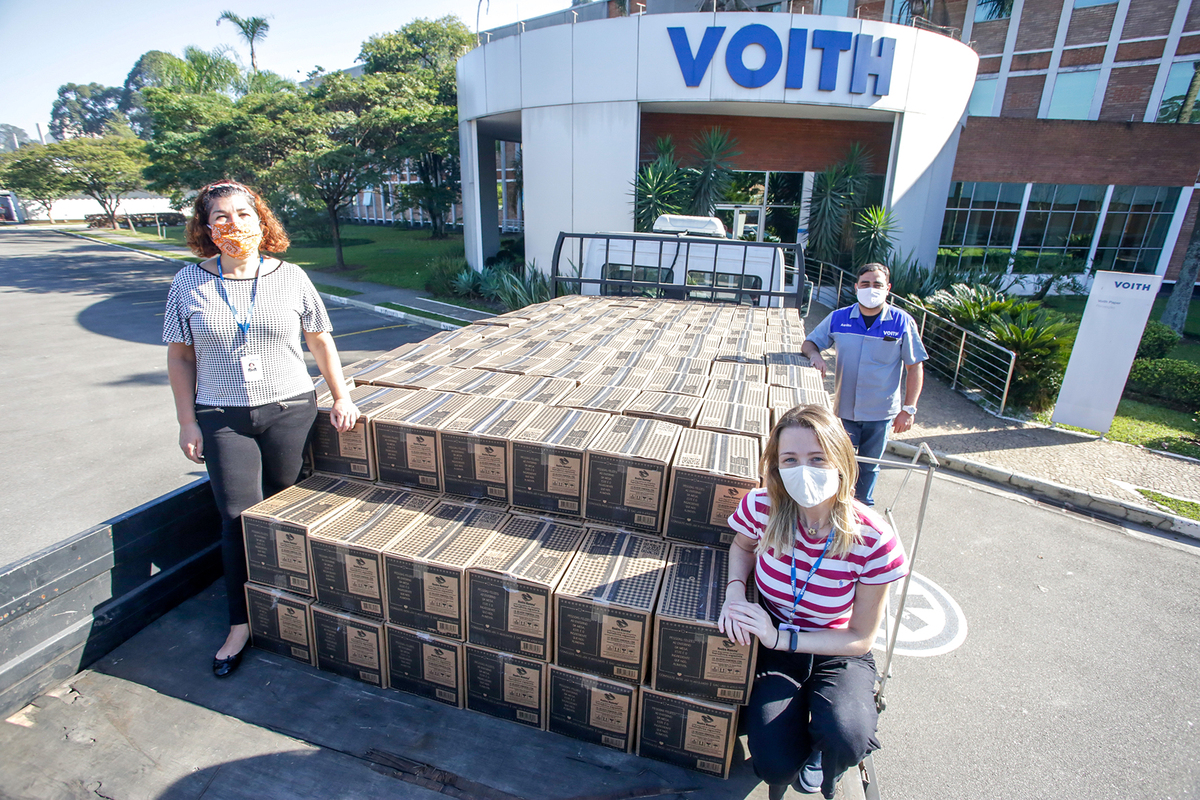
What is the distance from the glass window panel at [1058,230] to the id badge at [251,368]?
26651 mm

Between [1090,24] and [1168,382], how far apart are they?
22.1m

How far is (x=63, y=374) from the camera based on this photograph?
371 inches

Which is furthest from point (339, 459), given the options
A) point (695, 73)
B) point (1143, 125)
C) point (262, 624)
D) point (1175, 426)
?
point (1143, 125)

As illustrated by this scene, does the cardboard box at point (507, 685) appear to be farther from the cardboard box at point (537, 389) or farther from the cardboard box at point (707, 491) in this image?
the cardboard box at point (537, 389)

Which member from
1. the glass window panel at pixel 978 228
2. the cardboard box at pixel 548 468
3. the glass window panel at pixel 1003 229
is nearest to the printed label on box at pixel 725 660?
the cardboard box at pixel 548 468

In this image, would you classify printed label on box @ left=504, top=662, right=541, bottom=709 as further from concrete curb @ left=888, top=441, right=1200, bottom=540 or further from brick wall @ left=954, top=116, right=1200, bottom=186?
brick wall @ left=954, top=116, right=1200, bottom=186

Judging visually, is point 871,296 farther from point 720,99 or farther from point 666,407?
point 720,99

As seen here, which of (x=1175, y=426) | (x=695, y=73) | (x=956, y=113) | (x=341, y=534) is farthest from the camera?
(x=956, y=113)

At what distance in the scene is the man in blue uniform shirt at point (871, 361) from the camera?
14.5 feet

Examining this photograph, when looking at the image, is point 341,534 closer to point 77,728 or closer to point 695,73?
point 77,728

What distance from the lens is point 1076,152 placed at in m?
19.7

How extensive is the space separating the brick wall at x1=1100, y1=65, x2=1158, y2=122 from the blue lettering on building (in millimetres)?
16709

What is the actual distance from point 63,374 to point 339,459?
31.0 feet

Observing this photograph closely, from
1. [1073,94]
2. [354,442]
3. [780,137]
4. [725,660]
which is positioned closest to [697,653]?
[725,660]
